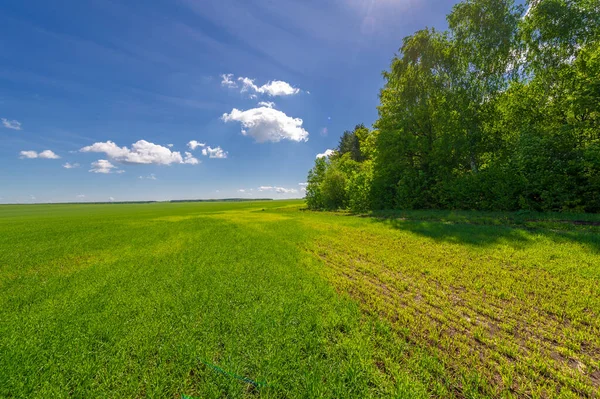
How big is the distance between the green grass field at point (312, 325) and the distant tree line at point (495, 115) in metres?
7.66

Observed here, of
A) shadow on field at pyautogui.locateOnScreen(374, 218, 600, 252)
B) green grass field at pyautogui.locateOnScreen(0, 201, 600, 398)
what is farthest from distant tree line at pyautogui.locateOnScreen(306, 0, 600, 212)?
green grass field at pyautogui.locateOnScreen(0, 201, 600, 398)

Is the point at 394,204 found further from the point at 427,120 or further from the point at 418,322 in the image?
the point at 418,322

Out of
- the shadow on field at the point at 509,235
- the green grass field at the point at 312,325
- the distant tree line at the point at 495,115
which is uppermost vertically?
A: the distant tree line at the point at 495,115

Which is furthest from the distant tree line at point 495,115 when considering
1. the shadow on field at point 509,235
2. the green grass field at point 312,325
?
the green grass field at point 312,325

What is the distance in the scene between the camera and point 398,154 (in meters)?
22.9

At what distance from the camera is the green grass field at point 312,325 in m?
2.85

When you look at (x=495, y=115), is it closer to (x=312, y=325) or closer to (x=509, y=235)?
(x=509, y=235)

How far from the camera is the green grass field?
9.36ft

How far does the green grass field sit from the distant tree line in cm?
766

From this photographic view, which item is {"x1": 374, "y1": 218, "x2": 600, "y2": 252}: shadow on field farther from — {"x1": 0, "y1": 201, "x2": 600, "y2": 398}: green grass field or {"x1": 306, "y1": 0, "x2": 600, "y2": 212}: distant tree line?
{"x1": 306, "y1": 0, "x2": 600, "y2": 212}: distant tree line

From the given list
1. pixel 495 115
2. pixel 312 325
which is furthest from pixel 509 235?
pixel 495 115

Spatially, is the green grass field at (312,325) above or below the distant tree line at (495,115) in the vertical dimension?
below

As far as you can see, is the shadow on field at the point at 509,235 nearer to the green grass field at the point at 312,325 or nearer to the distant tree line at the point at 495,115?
the green grass field at the point at 312,325

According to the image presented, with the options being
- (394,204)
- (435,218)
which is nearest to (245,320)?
(435,218)
